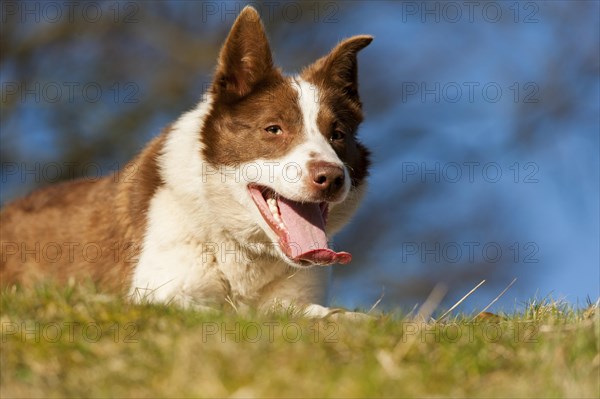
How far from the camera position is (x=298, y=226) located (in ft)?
19.8

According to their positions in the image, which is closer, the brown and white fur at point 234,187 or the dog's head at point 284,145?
the dog's head at point 284,145

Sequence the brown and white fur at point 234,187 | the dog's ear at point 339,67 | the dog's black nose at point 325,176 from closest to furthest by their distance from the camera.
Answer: the dog's black nose at point 325,176 → the brown and white fur at point 234,187 → the dog's ear at point 339,67

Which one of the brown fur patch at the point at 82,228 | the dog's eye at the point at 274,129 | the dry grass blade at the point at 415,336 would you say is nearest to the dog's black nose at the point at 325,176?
the dog's eye at the point at 274,129

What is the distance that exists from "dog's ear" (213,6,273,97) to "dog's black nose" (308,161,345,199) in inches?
38.4

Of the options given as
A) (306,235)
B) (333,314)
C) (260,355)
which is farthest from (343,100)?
(260,355)

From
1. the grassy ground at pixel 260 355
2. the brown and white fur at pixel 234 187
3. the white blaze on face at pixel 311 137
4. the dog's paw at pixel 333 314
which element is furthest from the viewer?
the brown and white fur at pixel 234 187

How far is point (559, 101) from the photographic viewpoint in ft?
59.6

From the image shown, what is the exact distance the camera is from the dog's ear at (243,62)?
636cm

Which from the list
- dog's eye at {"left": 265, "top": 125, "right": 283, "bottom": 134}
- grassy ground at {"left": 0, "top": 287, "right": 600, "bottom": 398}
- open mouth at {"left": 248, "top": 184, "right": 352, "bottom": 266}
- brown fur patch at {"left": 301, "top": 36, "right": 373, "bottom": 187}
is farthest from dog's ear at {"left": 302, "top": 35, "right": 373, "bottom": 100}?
grassy ground at {"left": 0, "top": 287, "right": 600, "bottom": 398}

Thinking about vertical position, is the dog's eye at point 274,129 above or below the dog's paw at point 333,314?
above

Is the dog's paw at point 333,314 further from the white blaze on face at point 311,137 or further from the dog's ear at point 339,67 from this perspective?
the dog's ear at point 339,67

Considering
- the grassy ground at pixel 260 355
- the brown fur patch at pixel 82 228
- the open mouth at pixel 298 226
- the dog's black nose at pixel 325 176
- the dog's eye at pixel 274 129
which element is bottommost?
the brown fur patch at pixel 82 228

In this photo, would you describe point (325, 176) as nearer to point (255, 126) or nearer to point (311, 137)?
point (311, 137)

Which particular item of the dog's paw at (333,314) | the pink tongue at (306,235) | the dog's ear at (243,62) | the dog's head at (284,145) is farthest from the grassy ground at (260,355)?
the dog's ear at (243,62)
